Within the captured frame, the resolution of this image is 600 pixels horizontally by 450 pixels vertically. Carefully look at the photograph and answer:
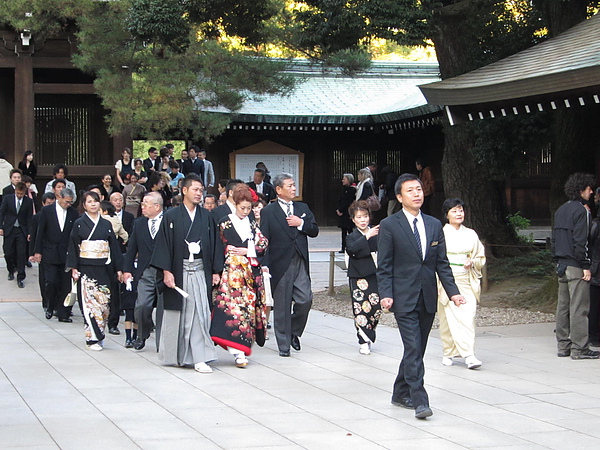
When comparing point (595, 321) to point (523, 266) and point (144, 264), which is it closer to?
point (144, 264)

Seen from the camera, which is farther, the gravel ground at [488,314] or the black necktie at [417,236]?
the gravel ground at [488,314]

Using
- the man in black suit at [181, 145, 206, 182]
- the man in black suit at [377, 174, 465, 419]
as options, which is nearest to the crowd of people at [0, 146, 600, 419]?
the man in black suit at [377, 174, 465, 419]

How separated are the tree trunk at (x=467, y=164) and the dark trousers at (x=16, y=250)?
731 cm

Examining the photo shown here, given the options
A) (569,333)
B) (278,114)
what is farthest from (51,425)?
(278,114)

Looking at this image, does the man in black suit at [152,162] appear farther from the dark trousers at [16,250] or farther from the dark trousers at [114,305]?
the dark trousers at [114,305]

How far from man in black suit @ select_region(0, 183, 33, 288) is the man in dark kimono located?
7.36 meters

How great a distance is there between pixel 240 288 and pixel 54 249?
4305 mm

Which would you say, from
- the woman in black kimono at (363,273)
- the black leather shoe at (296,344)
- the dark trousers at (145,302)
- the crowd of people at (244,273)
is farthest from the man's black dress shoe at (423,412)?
the dark trousers at (145,302)

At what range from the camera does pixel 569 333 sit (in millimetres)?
8953

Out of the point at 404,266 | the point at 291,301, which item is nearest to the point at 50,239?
the point at 291,301

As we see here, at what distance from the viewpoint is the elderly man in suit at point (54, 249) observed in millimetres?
11828

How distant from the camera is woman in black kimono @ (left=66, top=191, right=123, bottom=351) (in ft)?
30.7

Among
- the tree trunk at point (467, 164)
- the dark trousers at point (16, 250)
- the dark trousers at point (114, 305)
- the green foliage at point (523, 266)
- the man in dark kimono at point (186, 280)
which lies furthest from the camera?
the dark trousers at point (16, 250)

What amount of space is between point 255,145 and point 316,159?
188 cm
